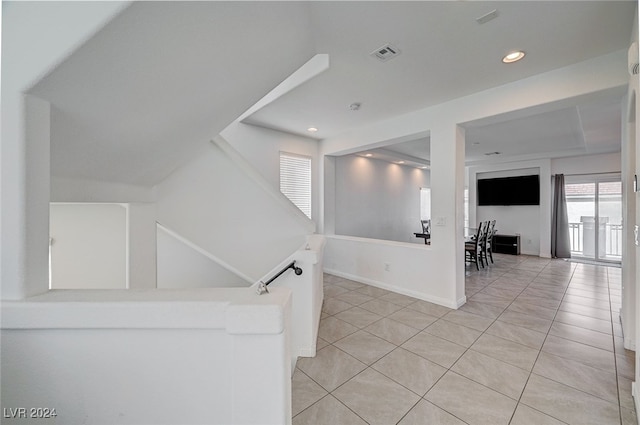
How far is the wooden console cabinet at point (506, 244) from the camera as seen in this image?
22.1 ft

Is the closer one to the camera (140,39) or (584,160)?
(140,39)

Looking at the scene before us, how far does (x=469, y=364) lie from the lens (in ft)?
6.53

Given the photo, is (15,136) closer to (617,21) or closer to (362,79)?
(362,79)

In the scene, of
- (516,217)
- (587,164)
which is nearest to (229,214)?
(516,217)

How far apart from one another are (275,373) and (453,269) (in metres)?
2.92

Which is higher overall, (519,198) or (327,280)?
(519,198)

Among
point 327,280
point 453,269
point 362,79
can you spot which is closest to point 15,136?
point 362,79

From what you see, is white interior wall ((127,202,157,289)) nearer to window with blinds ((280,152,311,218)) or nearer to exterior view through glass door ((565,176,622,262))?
window with blinds ((280,152,311,218))

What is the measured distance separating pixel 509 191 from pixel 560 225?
1.38 meters

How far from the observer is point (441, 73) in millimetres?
2510

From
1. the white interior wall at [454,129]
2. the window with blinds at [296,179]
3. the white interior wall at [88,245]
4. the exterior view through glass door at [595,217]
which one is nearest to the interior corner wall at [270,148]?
the window with blinds at [296,179]

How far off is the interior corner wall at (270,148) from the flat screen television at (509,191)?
5640 millimetres

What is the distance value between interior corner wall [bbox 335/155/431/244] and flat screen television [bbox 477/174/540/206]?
1.67 meters

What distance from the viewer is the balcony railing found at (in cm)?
596
